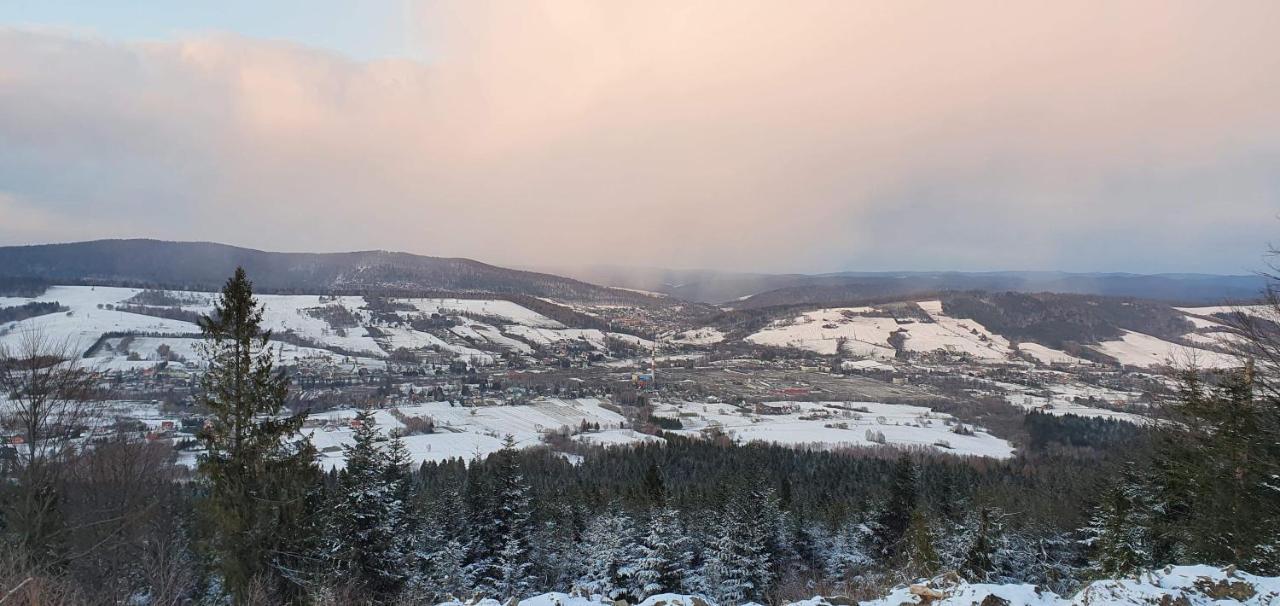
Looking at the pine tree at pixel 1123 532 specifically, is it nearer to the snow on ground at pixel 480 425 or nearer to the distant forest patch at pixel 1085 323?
the snow on ground at pixel 480 425

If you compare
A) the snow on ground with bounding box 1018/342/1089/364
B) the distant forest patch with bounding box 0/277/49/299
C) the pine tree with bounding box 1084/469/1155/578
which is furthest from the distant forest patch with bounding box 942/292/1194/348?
the distant forest patch with bounding box 0/277/49/299

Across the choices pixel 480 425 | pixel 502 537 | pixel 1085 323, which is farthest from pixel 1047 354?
pixel 502 537

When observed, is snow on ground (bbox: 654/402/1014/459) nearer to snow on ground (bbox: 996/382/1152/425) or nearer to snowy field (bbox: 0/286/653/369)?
snow on ground (bbox: 996/382/1152/425)

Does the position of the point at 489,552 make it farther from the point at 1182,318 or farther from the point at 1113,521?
the point at 1182,318

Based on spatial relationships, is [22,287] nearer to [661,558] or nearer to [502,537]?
[502,537]

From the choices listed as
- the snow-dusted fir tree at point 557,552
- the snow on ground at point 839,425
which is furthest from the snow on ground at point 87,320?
the snow-dusted fir tree at point 557,552
